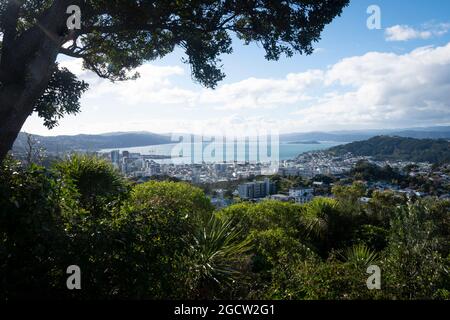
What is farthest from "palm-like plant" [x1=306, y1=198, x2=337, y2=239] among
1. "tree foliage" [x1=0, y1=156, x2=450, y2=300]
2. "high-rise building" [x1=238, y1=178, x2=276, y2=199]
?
"high-rise building" [x1=238, y1=178, x2=276, y2=199]

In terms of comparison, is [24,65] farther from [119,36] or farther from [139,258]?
[139,258]

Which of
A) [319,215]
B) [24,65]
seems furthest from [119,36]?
[319,215]

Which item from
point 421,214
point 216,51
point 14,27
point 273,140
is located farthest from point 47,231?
point 273,140

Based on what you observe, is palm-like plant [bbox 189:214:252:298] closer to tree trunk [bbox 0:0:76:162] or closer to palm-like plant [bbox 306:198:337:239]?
tree trunk [bbox 0:0:76:162]

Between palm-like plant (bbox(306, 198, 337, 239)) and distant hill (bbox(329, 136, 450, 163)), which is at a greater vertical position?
distant hill (bbox(329, 136, 450, 163))

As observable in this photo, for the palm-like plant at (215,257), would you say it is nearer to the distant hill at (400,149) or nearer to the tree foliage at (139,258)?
the tree foliage at (139,258)

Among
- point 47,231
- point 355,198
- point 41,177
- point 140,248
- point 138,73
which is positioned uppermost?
point 138,73
